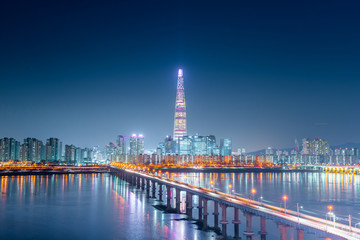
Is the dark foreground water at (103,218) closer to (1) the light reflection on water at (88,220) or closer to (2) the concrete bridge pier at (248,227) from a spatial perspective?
(1) the light reflection on water at (88,220)

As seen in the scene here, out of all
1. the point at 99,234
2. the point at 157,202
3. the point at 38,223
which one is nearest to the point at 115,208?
the point at 157,202

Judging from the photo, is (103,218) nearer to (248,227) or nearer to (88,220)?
(88,220)

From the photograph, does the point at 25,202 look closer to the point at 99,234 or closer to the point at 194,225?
the point at 99,234

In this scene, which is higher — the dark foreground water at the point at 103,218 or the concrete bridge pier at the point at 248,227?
the concrete bridge pier at the point at 248,227

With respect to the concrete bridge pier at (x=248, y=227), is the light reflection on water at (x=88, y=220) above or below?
below

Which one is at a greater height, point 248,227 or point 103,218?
point 248,227

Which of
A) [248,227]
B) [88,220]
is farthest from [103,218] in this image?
[248,227]

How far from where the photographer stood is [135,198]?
94938 mm

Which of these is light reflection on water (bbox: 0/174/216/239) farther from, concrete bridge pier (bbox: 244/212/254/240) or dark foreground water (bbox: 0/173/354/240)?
concrete bridge pier (bbox: 244/212/254/240)

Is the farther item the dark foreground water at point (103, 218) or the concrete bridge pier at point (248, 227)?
the dark foreground water at point (103, 218)

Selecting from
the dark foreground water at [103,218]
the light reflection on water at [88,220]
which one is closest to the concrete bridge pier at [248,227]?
the dark foreground water at [103,218]

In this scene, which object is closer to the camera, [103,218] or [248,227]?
[248,227]

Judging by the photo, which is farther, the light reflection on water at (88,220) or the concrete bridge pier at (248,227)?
the light reflection on water at (88,220)

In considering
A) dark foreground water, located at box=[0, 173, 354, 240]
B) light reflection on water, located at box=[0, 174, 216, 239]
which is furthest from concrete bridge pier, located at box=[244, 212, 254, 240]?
light reflection on water, located at box=[0, 174, 216, 239]
